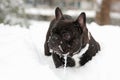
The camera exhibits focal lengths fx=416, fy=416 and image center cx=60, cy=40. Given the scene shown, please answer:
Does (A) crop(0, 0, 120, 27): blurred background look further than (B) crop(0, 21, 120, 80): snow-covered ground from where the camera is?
Yes

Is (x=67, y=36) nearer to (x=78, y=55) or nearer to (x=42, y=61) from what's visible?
(x=78, y=55)

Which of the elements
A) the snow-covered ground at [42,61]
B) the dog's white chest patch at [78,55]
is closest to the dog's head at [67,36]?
the dog's white chest patch at [78,55]

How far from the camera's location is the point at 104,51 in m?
5.14

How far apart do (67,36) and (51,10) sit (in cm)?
689

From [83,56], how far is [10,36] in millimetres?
1520

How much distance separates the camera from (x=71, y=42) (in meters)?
4.52

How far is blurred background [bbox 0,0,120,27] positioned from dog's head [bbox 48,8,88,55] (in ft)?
12.7

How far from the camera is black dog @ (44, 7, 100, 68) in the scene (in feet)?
14.6

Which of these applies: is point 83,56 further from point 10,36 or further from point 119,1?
point 119,1

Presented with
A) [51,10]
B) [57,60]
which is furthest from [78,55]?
[51,10]

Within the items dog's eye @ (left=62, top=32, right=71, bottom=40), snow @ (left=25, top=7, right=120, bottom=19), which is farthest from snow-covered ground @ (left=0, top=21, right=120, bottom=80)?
snow @ (left=25, top=7, right=120, bottom=19)

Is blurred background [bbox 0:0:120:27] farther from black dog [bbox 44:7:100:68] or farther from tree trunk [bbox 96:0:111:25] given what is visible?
black dog [bbox 44:7:100:68]

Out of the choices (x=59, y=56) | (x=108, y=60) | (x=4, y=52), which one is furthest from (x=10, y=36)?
(x=108, y=60)

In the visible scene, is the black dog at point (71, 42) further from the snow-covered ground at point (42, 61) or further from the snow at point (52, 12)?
the snow at point (52, 12)
